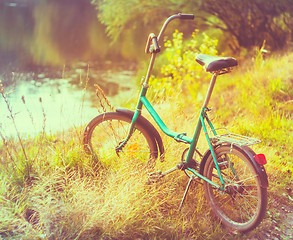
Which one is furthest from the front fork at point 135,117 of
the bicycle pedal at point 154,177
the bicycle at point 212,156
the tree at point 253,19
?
the tree at point 253,19

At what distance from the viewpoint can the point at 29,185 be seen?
295 centimetres

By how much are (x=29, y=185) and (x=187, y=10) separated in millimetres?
5838

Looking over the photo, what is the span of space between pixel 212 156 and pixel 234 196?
17.9 inches

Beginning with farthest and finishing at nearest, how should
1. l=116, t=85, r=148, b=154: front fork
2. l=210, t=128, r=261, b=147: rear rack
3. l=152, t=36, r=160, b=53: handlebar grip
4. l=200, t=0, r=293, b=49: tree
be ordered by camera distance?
l=200, t=0, r=293, b=49: tree → l=116, t=85, r=148, b=154: front fork → l=152, t=36, r=160, b=53: handlebar grip → l=210, t=128, r=261, b=147: rear rack

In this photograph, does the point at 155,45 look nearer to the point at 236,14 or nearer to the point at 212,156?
the point at 212,156

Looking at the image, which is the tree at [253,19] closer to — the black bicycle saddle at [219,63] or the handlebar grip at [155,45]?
the handlebar grip at [155,45]

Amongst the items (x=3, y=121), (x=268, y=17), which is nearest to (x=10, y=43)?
(x=268, y=17)

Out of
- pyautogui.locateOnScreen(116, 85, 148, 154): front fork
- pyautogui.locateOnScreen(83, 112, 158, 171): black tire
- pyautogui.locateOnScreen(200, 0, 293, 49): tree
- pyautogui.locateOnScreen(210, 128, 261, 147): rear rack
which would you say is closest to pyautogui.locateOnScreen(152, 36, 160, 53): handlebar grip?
pyautogui.locateOnScreen(116, 85, 148, 154): front fork

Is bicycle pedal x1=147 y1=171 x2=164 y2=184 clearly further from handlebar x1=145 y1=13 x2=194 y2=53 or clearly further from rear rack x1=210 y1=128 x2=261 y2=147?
handlebar x1=145 y1=13 x2=194 y2=53

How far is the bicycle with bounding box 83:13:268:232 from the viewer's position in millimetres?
2332

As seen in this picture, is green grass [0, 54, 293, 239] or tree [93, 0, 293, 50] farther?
tree [93, 0, 293, 50]

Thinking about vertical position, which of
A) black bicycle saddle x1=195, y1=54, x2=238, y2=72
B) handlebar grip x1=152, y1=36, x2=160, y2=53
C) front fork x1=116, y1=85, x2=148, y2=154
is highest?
handlebar grip x1=152, y1=36, x2=160, y2=53

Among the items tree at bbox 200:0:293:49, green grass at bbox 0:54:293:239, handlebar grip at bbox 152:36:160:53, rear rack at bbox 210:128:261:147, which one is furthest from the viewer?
tree at bbox 200:0:293:49

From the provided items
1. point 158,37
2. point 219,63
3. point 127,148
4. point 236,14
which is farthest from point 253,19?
point 219,63
